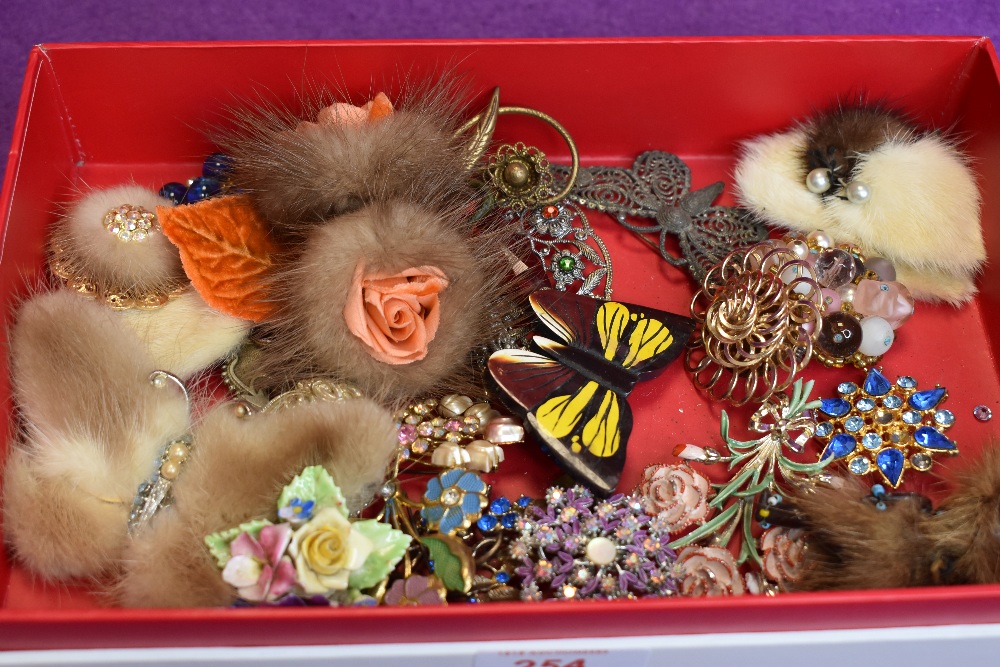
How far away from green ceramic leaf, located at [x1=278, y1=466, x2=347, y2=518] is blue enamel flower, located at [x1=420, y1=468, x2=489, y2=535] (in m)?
0.12

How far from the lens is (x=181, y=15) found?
176 centimetres

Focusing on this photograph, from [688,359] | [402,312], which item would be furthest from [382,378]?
[688,359]

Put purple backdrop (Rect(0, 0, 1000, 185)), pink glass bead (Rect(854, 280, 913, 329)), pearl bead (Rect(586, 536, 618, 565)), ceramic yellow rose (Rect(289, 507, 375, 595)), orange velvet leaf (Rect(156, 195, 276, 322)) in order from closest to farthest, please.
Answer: ceramic yellow rose (Rect(289, 507, 375, 595))
pearl bead (Rect(586, 536, 618, 565))
orange velvet leaf (Rect(156, 195, 276, 322))
pink glass bead (Rect(854, 280, 913, 329))
purple backdrop (Rect(0, 0, 1000, 185))

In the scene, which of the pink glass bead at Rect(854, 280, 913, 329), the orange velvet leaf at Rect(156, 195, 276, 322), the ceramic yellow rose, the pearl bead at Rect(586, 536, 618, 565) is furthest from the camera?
the pink glass bead at Rect(854, 280, 913, 329)

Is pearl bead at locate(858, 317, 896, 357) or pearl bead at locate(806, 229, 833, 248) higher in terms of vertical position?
pearl bead at locate(806, 229, 833, 248)

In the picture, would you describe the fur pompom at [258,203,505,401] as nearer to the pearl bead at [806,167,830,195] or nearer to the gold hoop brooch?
the gold hoop brooch

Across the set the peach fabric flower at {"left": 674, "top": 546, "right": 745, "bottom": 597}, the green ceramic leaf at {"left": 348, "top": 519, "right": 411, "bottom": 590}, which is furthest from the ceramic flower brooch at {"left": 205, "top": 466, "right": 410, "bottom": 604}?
the peach fabric flower at {"left": 674, "top": 546, "right": 745, "bottom": 597}

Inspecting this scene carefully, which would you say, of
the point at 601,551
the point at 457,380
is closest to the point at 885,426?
the point at 601,551

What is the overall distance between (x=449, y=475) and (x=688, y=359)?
39cm

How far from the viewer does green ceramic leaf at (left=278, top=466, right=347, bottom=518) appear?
975mm

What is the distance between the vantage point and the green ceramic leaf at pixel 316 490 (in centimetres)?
98

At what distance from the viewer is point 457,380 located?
117 centimetres

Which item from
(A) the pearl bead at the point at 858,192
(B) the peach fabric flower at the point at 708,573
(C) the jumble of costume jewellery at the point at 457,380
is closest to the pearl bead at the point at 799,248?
(C) the jumble of costume jewellery at the point at 457,380

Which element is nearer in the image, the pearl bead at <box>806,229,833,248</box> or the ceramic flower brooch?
the ceramic flower brooch
